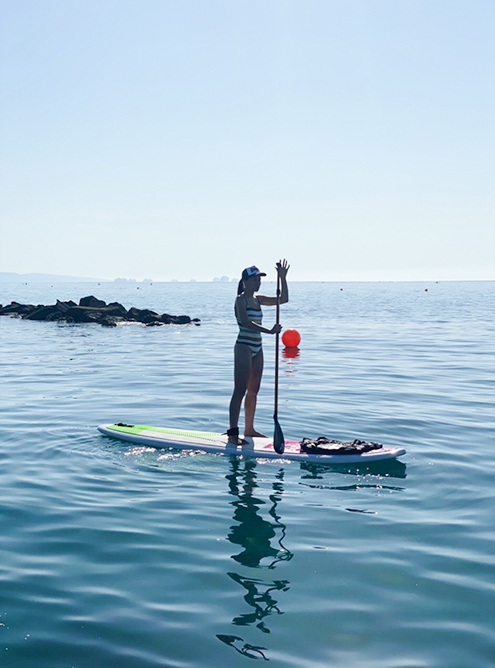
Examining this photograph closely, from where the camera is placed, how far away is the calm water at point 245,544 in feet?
14.9

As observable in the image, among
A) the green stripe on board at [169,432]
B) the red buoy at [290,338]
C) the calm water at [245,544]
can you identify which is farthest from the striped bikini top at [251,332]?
the red buoy at [290,338]

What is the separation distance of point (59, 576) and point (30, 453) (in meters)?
4.38

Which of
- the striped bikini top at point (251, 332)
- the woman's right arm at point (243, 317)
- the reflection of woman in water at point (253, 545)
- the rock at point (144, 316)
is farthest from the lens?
the rock at point (144, 316)

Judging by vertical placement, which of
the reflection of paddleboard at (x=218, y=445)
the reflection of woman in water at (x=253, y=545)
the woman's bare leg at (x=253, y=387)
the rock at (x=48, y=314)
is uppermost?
the rock at (x=48, y=314)

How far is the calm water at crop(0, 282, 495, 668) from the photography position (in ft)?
14.9

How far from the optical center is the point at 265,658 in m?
4.33

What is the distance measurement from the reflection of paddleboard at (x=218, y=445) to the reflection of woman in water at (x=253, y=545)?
47 centimetres

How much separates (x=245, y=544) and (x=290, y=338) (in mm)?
21321

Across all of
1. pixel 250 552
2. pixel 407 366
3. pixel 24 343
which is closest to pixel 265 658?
pixel 250 552

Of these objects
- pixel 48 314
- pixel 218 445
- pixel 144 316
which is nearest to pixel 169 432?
pixel 218 445

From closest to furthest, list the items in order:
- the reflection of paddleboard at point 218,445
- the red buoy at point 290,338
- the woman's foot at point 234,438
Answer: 1. the reflection of paddleboard at point 218,445
2. the woman's foot at point 234,438
3. the red buoy at point 290,338

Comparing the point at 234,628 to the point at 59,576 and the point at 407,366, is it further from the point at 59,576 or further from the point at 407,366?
the point at 407,366

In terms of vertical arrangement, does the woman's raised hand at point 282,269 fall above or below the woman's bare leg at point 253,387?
above

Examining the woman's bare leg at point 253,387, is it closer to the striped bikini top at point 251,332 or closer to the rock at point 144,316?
the striped bikini top at point 251,332
